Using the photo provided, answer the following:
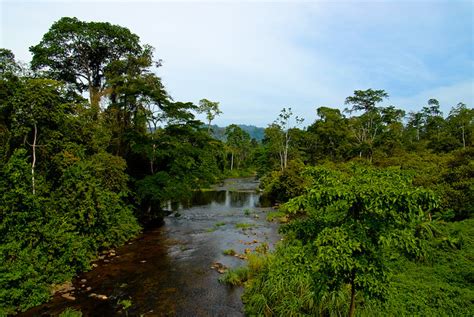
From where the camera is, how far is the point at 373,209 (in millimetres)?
4887

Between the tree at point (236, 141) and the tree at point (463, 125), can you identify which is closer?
the tree at point (463, 125)

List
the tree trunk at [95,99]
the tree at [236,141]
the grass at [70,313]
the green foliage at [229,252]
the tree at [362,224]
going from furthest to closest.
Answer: the tree at [236,141], the tree trunk at [95,99], the green foliage at [229,252], the grass at [70,313], the tree at [362,224]

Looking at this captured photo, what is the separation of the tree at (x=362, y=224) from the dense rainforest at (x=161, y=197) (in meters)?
0.02

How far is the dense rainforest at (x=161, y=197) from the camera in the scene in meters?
5.07

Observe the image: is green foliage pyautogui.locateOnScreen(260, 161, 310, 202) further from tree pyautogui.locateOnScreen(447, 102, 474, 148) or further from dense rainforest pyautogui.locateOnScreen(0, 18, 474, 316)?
tree pyautogui.locateOnScreen(447, 102, 474, 148)

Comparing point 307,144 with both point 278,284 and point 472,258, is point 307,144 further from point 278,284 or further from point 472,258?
point 278,284

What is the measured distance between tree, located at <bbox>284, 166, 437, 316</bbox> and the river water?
203 inches

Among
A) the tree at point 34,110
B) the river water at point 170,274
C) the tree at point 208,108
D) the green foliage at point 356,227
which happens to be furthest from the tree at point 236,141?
the green foliage at point 356,227

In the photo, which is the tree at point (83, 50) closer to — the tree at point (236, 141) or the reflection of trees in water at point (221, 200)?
the reflection of trees in water at point (221, 200)

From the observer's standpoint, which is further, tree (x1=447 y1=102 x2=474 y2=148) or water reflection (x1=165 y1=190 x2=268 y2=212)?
tree (x1=447 y1=102 x2=474 y2=148)

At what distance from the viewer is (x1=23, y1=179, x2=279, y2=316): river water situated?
9346 millimetres

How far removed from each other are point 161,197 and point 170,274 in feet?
22.5

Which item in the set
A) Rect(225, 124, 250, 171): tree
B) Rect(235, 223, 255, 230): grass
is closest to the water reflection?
Rect(235, 223, 255, 230): grass

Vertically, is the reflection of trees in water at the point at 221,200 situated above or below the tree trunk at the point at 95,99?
below
